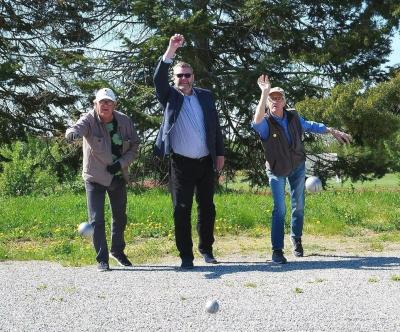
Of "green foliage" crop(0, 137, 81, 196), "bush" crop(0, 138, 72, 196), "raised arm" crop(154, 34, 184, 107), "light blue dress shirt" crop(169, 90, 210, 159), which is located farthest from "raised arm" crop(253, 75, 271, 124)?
"green foliage" crop(0, 137, 81, 196)

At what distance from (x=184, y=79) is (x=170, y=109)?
0.32 metres

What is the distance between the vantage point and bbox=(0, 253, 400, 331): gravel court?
14.4ft

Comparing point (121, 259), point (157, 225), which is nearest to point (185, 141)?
point (121, 259)

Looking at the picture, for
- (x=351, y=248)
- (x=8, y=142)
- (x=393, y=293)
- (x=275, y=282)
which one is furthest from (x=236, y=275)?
(x=8, y=142)

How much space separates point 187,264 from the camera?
6488mm

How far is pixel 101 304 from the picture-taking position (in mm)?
4961

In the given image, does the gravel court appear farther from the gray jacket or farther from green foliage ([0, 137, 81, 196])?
green foliage ([0, 137, 81, 196])

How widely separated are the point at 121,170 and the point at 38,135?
15.9 m

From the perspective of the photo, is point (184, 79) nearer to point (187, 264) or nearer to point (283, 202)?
point (283, 202)

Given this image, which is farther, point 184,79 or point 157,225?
point 157,225

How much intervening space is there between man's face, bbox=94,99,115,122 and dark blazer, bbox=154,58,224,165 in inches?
18.8

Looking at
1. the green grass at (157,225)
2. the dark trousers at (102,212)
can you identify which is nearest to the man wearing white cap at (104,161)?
the dark trousers at (102,212)

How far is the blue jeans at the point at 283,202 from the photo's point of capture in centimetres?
680

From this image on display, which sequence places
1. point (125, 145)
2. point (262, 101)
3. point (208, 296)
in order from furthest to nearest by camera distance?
point (125, 145) < point (262, 101) < point (208, 296)
